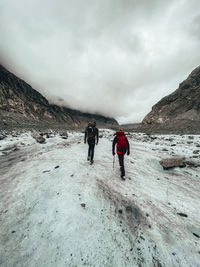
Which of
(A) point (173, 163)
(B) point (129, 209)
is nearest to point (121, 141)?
(B) point (129, 209)

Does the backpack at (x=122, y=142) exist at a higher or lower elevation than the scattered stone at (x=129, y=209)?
higher

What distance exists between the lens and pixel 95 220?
8.12 feet

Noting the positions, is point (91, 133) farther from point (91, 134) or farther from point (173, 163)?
point (173, 163)

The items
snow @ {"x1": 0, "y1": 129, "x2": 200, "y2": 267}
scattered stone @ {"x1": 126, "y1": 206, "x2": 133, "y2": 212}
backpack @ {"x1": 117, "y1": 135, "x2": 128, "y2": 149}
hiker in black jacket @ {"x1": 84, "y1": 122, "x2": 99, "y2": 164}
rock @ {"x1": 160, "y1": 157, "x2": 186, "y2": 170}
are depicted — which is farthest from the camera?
hiker in black jacket @ {"x1": 84, "y1": 122, "x2": 99, "y2": 164}

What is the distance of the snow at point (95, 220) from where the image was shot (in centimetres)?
184

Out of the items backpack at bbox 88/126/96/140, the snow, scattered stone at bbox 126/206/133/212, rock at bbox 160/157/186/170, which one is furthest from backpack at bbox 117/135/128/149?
rock at bbox 160/157/186/170

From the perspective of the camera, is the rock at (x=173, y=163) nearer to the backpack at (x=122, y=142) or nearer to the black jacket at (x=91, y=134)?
the backpack at (x=122, y=142)

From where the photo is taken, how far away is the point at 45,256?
1754 mm

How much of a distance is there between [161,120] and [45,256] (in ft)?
193

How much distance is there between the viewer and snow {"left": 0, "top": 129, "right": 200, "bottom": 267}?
6.05 ft

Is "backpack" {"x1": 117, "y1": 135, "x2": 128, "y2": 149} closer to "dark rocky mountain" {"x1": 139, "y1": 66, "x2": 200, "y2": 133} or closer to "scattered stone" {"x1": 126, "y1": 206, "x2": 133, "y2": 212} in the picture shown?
"scattered stone" {"x1": 126, "y1": 206, "x2": 133, "y2": 212}

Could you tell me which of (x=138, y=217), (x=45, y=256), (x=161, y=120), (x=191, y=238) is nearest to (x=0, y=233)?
(x=45, y=256)

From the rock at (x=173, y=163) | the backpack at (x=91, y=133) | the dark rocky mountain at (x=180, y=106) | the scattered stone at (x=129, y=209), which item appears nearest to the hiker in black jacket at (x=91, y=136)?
the backpack at (x=91, y=133)

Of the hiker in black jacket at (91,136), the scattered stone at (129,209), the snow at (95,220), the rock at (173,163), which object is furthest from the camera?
the hiker in black jacket at (91,136)
